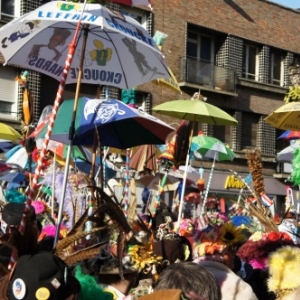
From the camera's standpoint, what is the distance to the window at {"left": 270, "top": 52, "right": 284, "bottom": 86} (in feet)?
91.7

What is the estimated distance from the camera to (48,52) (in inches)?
243

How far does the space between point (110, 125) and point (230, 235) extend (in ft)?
5.16

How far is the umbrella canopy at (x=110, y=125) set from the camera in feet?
19.1

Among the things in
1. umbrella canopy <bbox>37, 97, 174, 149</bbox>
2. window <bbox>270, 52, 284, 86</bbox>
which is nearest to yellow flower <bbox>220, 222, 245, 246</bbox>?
umbrella canopy <bbox>37, 97, 174, 149</bbox>

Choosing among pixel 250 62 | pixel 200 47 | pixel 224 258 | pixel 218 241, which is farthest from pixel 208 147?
pixel 250 62

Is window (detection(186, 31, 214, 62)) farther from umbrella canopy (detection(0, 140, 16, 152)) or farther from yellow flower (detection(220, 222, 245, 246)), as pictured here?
yellow flower (detection(220, 222, 245, 246))

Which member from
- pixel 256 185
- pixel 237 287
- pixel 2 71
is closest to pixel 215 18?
pixel 2 71

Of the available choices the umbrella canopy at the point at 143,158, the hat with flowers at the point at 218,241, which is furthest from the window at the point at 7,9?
the hat with flowers at the point at 218,241

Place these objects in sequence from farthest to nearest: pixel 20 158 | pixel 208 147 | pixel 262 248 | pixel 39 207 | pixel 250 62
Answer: pixel 250 62 < pixel 208 147 < pixel 20 158 < pixel 39 207 < pixel 262 248

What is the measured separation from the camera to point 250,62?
27.4m

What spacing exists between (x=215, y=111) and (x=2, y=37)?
3.15 m

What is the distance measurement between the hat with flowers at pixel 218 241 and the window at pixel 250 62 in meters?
21.7

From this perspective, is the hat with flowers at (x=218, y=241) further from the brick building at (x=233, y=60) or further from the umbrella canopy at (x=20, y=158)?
the brick building at (x=233, y=60)

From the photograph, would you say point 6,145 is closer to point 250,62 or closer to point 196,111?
point 196,111
